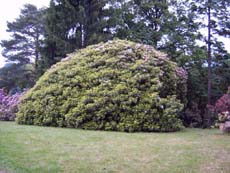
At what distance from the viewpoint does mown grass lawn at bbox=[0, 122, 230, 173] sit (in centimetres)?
470

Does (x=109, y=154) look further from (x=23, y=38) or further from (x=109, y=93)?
(x=23, y=38)

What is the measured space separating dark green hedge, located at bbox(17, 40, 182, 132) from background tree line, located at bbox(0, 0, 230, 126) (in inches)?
160

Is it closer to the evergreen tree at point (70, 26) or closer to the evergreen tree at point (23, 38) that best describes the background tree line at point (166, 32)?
the evergreen tree at point (70, 26)

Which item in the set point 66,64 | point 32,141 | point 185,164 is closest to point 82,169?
point 185,164

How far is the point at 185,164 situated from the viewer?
488 centimetres

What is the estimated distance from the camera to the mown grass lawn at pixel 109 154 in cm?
470

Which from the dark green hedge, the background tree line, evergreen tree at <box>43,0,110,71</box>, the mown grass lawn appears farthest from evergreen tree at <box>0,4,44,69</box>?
the mown grass lawn

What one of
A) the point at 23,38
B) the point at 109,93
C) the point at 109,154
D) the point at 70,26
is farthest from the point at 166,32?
the point at 23,38

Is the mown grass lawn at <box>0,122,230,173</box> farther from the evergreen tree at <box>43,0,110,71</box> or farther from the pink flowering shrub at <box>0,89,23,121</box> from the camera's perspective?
the evergreen tree at <box>43,0,110,71</box>

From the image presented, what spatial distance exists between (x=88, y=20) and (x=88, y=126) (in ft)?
27.0

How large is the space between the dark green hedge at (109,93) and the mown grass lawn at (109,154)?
6.13 ft

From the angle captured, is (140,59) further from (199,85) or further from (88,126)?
(199,85)

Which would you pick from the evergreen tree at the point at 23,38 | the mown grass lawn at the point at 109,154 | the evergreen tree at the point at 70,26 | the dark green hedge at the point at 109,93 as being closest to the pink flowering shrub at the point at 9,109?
the dark green hedge at the point at 109,93

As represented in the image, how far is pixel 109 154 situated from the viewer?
18.2 ft
